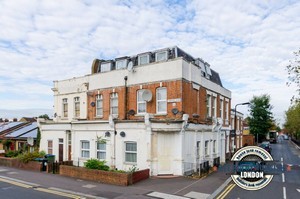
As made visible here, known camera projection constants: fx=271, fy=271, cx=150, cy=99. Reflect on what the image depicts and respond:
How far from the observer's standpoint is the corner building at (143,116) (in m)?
20.3

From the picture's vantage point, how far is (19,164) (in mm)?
24828

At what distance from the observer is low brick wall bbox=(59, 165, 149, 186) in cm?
1702

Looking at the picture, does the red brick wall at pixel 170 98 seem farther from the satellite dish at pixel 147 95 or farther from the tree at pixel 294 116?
the tree at pixel 294 116

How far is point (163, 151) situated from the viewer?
2031cm

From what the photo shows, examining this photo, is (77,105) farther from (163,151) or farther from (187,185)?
(187,185)

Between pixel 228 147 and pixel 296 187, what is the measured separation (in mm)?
16985

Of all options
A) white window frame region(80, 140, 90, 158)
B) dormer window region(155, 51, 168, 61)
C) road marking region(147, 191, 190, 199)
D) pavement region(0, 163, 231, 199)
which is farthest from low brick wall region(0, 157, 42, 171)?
dormer window region(155, 51, 168, 61)

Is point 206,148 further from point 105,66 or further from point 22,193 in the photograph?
point 22,193

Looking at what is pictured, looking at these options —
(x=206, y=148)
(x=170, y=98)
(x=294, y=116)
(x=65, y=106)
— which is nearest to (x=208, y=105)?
(x=206, y=148)

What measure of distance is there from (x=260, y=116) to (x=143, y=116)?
51.0m

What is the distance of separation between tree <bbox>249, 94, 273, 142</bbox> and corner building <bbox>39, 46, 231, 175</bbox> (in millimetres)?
38925

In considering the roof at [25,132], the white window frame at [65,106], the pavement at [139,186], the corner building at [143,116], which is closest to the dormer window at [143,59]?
the corner building at [143,116]

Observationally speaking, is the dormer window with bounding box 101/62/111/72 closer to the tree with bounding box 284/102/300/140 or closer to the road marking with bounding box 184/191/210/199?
the road marking with bounding box 184/191/210/199

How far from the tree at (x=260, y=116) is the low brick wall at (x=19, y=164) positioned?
5443 centimetres
